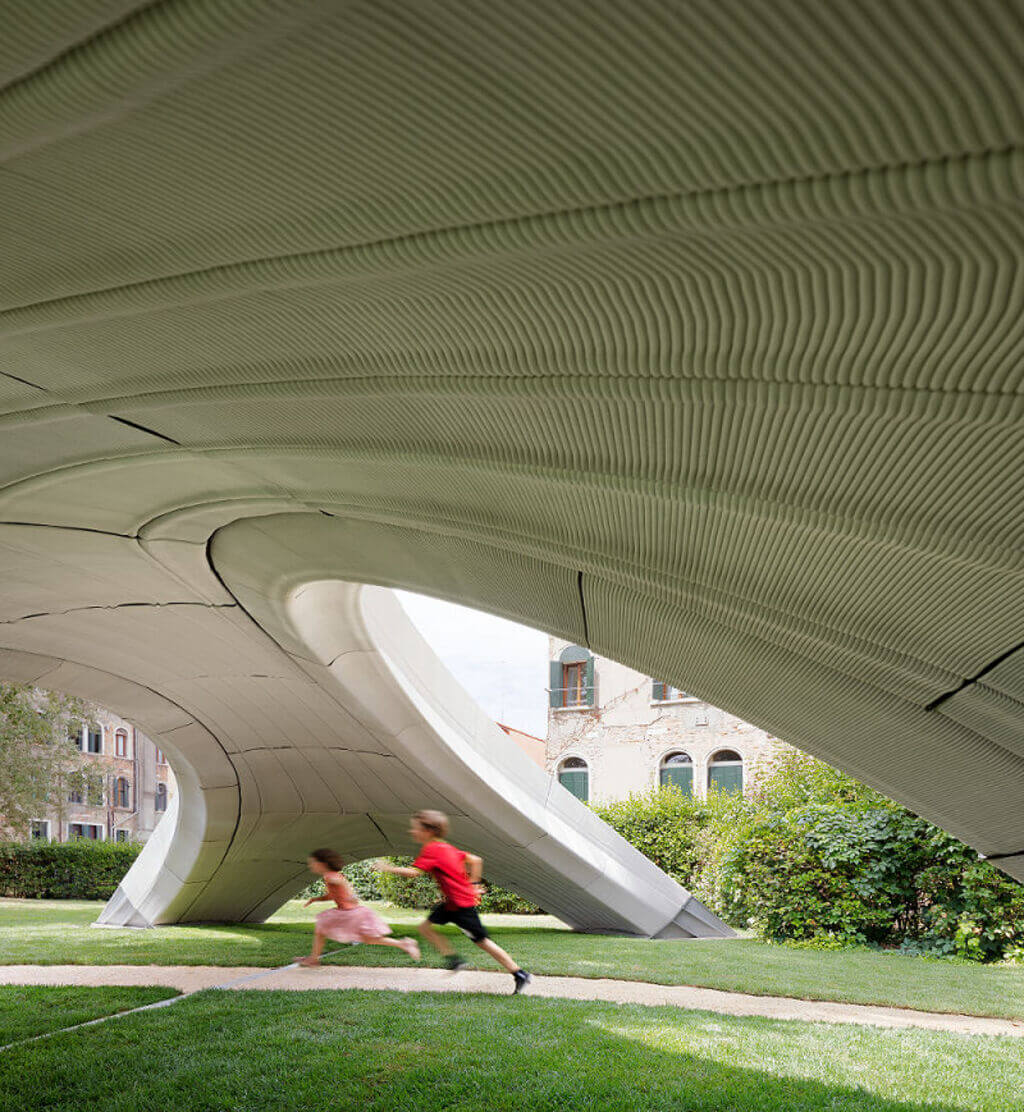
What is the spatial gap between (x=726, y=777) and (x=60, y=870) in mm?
20154

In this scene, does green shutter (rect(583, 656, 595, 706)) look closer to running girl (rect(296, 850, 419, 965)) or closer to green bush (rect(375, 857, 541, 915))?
green bush (rect(375, 857, 541, 915))

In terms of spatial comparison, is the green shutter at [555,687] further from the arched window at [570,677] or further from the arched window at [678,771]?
the arched window at [678,771]

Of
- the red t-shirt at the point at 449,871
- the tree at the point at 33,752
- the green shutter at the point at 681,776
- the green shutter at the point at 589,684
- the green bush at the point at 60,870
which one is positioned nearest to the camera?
the red t-shirt at the point at 449,871

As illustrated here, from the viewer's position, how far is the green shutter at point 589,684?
35.1 meters

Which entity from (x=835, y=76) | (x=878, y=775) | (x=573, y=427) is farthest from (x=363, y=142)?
(x=878, y=775)

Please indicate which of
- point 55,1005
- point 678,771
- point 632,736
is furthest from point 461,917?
point 632,736

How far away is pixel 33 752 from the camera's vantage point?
110 feet

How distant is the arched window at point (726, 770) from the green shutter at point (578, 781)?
15.0 ft

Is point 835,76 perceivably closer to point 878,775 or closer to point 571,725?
point 878,775

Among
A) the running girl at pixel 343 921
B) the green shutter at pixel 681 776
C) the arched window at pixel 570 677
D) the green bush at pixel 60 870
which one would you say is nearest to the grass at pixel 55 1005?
the running girl at pixel 343 921

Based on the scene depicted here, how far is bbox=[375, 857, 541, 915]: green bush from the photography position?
82.2 feet

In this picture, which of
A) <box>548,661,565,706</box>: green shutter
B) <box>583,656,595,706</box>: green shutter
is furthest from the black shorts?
<box>548,661,565,706</box>: green shutter

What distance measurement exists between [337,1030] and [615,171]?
7468 millimetres

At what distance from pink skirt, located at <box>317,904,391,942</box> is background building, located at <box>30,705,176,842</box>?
41842 mm
